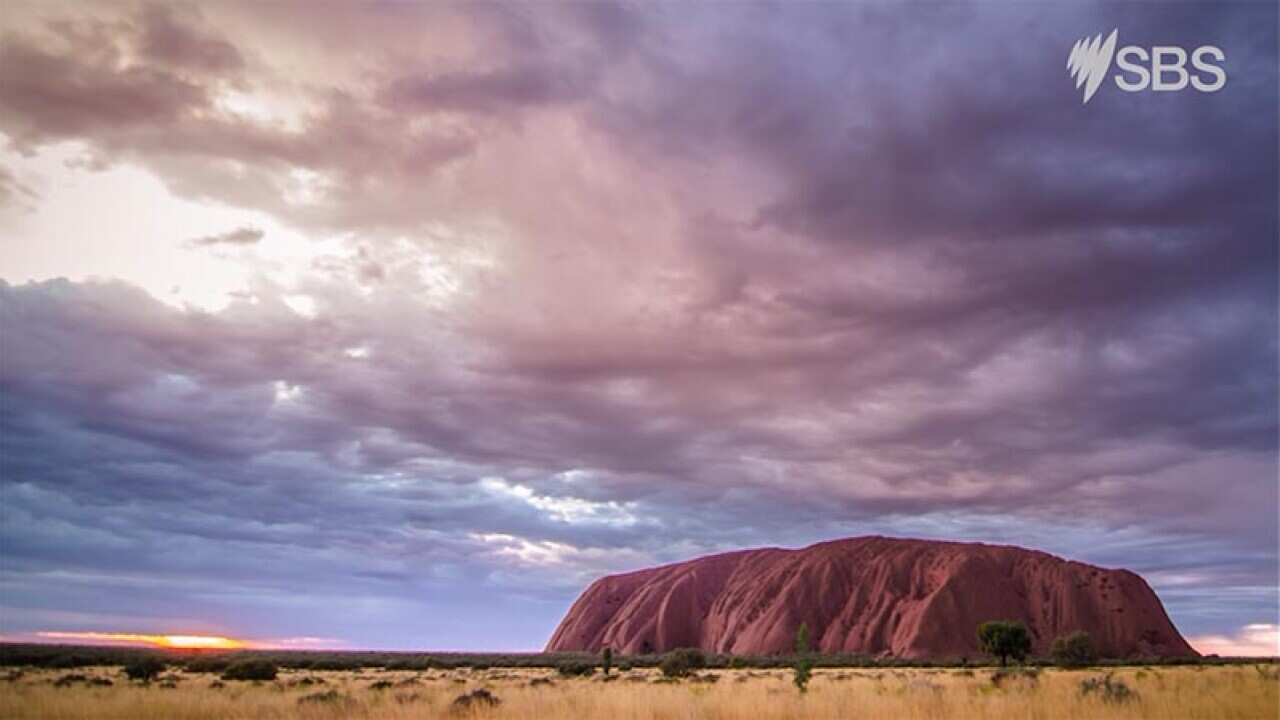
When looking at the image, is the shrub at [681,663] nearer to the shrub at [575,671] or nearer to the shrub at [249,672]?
the shrub at [575,671]

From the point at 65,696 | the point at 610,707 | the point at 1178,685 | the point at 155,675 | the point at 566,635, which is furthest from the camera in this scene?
the point at 566,635

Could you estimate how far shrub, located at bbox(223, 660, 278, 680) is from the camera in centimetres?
4450

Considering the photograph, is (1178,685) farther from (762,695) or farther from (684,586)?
(684,586)

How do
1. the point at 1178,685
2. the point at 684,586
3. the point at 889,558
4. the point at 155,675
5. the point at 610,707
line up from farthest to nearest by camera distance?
the point at 684,586
the point at 889,558
the point at 155,675
the point at 1178,685
the point at 610,707

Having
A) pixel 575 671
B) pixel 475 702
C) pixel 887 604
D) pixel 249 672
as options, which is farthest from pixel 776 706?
pixel 887 604

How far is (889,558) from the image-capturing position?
165 m

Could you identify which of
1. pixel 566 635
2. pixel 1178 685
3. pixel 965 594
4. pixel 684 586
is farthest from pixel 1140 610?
pixel 1178 685

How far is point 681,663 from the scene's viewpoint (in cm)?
5838

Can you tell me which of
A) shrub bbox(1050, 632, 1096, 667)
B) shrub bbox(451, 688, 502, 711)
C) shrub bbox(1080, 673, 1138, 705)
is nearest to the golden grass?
shrub bbox(1080, 673, 1138, 705)

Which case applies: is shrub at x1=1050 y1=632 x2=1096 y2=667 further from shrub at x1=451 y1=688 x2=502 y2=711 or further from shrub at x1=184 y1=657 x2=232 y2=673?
shrub at x1=451 y1=688 x2=502 y2=711

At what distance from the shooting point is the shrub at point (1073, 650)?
8812 centimetres

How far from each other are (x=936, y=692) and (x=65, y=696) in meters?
22.3

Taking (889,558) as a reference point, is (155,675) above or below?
below

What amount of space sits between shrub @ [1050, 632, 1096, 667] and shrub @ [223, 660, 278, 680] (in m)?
74.0
